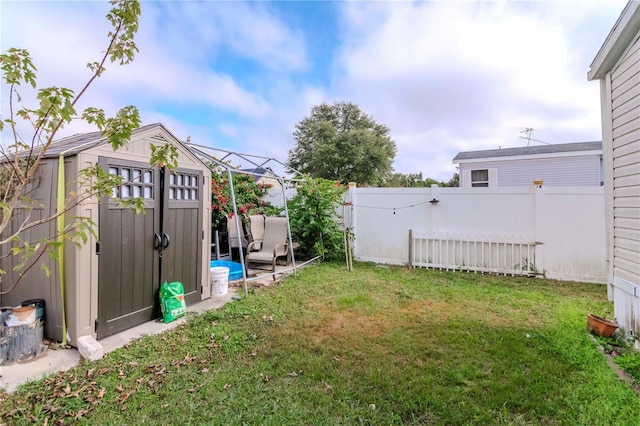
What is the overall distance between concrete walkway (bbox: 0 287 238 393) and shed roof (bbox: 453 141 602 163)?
11914mm

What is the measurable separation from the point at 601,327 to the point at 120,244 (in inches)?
194

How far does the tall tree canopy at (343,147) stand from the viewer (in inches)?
834

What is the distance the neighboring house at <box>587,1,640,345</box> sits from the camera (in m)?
2.77

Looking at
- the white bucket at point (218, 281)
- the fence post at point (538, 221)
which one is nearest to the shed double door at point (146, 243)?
the white bucket at point (218, 281)

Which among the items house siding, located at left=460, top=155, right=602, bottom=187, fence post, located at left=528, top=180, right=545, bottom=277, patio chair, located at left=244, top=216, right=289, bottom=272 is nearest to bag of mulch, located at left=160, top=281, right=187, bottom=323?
patio chair, located at left=244, top=216, right=289, bottom=272

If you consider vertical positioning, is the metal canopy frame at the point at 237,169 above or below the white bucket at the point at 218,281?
above

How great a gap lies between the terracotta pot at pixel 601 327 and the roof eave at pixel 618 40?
2.67m

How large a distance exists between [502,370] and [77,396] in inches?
124

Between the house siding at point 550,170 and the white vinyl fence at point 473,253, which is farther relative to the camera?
the house siding at point 550,170

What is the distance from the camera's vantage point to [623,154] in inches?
118

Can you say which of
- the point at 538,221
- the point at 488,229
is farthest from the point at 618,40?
the point at 488,229

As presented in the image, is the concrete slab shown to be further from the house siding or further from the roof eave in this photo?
the house siding

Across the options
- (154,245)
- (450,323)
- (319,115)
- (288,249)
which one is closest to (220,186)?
(288,249)

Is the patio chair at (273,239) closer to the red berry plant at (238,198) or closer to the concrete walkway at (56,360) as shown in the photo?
the red berry plant at (238,198)
